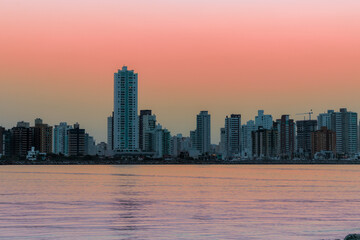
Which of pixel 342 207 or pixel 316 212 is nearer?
pixel 316 212

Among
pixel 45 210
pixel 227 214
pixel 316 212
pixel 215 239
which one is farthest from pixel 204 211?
pixel 215 239

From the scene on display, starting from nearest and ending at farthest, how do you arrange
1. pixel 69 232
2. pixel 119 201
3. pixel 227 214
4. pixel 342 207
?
pixel 69 232 < pixel 227 214 < pixel 342 207 < pixel 119 201

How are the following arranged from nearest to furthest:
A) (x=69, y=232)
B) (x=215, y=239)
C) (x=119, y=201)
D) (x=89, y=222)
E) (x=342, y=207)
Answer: (x=215, y=239) → (x=69, y=232) → (x=89, y=222) → (x=342, y=207) → (x=119, y=201)

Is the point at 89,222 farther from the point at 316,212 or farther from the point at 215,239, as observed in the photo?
the point at 316,212

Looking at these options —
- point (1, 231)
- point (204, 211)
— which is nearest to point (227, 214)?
point (204, 211)

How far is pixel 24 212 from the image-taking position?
5700 cm

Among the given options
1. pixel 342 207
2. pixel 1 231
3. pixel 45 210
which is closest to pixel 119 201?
pixel 45 210

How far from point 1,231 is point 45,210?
15742 mm

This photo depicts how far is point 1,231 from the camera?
43.4 metres

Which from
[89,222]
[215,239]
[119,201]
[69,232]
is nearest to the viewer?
[215,239]

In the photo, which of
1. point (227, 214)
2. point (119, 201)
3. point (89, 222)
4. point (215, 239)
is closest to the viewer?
point (215, 239)

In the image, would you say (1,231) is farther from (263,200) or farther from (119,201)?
(263,200)

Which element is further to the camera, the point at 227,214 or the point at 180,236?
the point at 227,214

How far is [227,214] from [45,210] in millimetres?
16907
